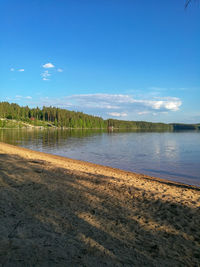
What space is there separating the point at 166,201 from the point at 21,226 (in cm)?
682

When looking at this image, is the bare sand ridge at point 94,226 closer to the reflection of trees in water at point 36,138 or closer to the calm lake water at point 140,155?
the calm lake water at point 140,155

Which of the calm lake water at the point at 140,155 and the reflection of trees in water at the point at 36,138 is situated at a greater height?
the reflection of trees in water at the point at 36,138

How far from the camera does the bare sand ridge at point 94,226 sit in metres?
4.50

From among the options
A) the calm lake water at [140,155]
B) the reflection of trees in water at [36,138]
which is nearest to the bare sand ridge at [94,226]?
the calm lake water at [140,155]

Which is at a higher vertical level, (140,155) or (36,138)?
(36,138)

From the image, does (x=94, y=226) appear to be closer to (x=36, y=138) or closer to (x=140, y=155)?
(x=140, y=155)

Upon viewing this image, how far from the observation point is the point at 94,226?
240 inches

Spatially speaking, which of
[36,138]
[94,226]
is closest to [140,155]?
[94,226]

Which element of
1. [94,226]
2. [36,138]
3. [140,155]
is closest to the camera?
[94,226]

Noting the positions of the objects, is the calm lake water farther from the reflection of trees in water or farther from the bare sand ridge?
the bare sand ridge

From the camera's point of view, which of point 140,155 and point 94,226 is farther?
point 140,155

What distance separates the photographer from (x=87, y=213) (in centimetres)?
707

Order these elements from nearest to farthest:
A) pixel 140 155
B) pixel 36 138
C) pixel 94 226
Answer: pixel 94 226 → pixel 140 155 → pixel 36 138

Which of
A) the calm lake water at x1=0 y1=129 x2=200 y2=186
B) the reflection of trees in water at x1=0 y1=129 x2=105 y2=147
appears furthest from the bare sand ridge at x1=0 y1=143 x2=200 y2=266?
Result: the reflection of trees in water at x1=0 y1=129 x2=105 y2=147
